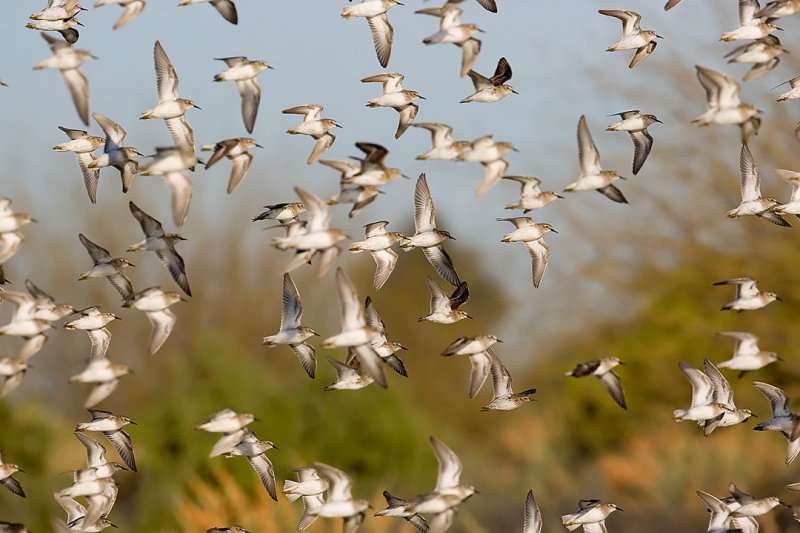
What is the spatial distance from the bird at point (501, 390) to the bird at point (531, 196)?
0.99m

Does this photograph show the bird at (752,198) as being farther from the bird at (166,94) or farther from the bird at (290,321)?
the bird at (166,94)

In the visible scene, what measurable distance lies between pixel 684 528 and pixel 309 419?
6621 millimetres

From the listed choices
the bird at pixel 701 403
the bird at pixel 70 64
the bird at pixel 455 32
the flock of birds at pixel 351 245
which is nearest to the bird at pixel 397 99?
the flock of birds at pixel 351 245

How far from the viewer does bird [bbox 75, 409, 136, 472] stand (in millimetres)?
5914

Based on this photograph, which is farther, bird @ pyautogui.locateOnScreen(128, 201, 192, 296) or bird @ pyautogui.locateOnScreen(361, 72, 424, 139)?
bird @ pyautogui.locateOnScreen(361, 72, 424, 139)

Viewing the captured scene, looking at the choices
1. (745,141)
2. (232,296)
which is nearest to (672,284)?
(232,296)

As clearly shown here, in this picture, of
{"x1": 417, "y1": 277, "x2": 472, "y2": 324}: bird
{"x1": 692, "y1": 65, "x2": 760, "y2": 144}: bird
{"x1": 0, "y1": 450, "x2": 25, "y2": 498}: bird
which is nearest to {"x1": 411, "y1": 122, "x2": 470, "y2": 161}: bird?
{"x1": 417, "y1": 277, "x2": 472, "y2": 324}: bird

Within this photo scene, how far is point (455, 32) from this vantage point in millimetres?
5977

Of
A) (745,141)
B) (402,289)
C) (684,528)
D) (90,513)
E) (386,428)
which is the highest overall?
(745,141)

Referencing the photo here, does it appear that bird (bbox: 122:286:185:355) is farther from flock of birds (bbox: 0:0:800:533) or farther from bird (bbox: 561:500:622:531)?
bird (bbox: 561:500:622:531)

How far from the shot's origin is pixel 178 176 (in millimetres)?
5441

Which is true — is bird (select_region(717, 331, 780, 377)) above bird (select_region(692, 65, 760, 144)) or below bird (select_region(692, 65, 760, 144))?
below

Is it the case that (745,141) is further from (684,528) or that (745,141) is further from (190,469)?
(190,469)

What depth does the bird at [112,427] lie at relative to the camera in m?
5.91
